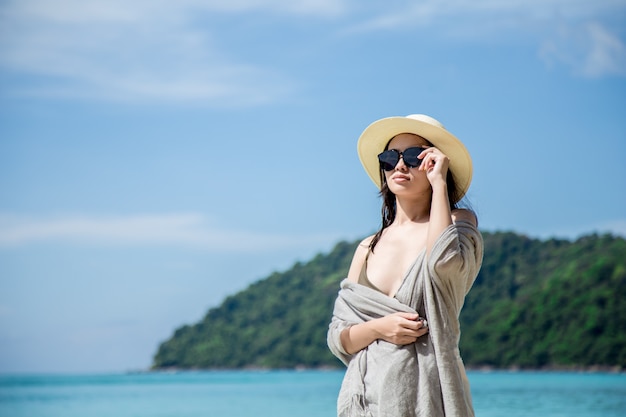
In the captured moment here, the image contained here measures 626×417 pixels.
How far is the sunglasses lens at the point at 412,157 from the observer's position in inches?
116

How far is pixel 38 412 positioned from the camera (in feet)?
98.6

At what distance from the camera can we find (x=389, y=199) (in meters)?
3.16

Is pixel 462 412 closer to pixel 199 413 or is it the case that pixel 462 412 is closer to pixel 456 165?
pixel 456 165

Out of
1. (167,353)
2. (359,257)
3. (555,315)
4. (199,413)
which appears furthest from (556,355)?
(359,257)

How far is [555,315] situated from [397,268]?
52246 mm

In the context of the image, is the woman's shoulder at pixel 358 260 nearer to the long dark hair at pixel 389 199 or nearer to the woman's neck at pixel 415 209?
the long dark hair at pixel 389 199

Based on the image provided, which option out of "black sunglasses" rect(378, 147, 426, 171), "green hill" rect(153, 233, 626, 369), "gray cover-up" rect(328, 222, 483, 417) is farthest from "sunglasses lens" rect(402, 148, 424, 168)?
"green hill" rect(153, 233, 626, 369)

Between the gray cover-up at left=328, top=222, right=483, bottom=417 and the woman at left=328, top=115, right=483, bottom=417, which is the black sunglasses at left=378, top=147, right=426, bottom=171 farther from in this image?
the gray cover-up at left=328, top=222, right=483, bottom=417

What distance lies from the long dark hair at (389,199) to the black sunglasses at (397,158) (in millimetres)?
98

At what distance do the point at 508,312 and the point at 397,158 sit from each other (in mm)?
54701

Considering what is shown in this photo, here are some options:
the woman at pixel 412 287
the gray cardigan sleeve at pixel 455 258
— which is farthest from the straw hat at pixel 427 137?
the gray cardigan sleeve at pixel 455 258

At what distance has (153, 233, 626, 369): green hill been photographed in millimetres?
53250

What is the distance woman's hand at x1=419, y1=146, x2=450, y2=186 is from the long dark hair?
0.12 meters

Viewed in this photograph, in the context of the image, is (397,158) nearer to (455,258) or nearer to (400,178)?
(400,178)
